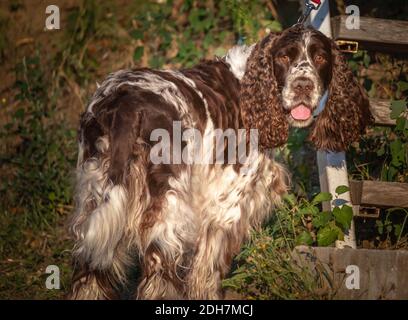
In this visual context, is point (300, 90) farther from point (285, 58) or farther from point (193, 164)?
point (193, 164)

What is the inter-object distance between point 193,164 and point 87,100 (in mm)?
3301

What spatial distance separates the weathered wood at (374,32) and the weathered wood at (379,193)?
3.26 ft

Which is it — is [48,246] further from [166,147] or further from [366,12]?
[366,12]

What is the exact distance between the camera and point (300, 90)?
4715 mm

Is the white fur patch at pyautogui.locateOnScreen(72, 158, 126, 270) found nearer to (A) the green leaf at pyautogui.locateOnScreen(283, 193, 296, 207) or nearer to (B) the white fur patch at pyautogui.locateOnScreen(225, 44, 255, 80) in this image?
(B) the white fur patch at pyautogui.locateOnScreen(225, 44, 255, 80)

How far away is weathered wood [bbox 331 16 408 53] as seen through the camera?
5375mm

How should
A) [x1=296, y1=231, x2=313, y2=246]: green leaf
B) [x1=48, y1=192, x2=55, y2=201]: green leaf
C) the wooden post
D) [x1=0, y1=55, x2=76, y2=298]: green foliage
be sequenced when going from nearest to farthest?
[x1=296, y1=231, x2=313, y2=246]: green leaf < the wooden post < [x1=0, y1=55, x2=76, y2=298]: green foliage < [x1=48, y1=192, x2=55, y2=201]: green leaf

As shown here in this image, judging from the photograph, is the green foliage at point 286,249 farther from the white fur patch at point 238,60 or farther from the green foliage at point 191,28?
the green foliage at point 191,28

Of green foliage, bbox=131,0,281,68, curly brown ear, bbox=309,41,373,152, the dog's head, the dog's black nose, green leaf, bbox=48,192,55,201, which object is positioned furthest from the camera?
green foliage, bbox=131,0,281,68

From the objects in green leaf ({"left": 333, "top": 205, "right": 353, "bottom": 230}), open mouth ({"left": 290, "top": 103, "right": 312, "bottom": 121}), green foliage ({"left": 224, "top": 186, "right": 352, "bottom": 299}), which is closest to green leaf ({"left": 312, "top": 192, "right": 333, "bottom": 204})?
green foliage ({"left": 224, "top": 186, "right": 352, "bottom": 299})

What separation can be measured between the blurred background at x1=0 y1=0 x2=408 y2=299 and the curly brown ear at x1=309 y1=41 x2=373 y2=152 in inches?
16.4

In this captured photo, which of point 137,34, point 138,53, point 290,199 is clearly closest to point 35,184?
point 138,53

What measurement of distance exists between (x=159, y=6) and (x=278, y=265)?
14.0ft

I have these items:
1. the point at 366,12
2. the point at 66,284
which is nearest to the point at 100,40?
the point at 366,12
